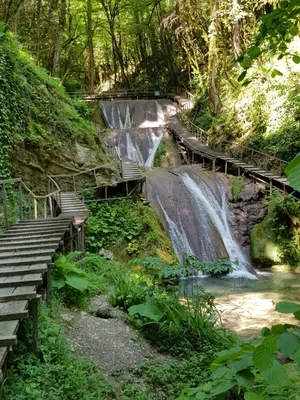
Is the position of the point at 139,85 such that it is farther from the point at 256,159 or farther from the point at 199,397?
the point at 199,397

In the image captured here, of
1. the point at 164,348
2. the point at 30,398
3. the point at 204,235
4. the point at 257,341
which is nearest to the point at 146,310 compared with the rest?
the point at 164,348

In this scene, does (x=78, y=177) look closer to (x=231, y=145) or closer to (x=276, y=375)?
(x=231, y=145)

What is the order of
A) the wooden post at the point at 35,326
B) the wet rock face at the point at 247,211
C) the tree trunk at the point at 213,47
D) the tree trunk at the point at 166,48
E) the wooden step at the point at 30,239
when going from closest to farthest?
the wooden post at the point at 35,326 → the wooden step at the point at 30,239 → the wet rock face at the point at 247,211 → the tree trunk at the point at 213,47 → the tree trunk at the point at 166,48

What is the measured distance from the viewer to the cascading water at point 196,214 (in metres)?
13.5

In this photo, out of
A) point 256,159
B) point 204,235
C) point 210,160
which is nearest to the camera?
point 204,235

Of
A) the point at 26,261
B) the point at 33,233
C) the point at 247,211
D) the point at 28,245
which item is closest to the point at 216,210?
the point at 247,211

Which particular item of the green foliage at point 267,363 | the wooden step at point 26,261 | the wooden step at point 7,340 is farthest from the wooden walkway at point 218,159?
the green foliage at point 267,363

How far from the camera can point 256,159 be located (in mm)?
17281

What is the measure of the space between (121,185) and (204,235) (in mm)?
3751

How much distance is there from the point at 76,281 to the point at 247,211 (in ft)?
34.2

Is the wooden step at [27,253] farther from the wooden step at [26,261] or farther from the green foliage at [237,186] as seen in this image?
the green foliage at [237,186]

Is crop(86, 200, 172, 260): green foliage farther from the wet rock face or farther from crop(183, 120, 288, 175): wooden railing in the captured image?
crop(183, 120, 288, 175): wooden railing

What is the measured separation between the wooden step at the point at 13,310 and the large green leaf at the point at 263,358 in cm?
257

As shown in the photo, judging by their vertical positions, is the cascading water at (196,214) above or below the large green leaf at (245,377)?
below
